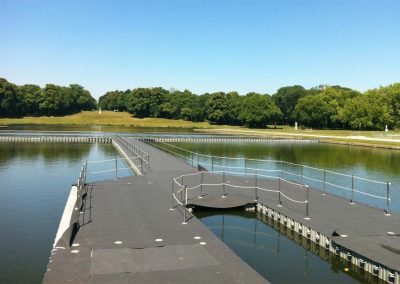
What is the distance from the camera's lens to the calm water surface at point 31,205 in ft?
46.5

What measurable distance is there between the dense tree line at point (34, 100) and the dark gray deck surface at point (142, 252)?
139 meters

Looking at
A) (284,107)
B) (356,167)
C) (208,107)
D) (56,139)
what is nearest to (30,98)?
(208,107)

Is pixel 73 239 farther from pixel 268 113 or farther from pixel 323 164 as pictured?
pixel 268 113

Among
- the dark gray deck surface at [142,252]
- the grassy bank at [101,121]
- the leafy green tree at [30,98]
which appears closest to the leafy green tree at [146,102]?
the grassy bank at [101,121]

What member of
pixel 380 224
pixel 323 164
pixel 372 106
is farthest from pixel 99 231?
pixel 372 106

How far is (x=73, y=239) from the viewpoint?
13.7m

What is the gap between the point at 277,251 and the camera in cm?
1631

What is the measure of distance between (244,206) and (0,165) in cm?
2749

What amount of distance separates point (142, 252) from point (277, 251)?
617cm

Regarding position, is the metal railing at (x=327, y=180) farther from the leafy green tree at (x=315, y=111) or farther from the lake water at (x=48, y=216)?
the leafy green tree at (x=315, y=111)

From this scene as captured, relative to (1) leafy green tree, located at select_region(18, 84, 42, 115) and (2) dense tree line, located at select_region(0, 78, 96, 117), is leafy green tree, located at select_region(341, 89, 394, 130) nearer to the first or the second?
(2) dense tree line, located at select_region(0, 78, 96, 117)

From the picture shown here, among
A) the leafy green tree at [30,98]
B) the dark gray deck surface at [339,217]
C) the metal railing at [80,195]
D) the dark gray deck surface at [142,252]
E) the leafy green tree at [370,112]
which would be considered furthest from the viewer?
the leafy green tree at [30,98]

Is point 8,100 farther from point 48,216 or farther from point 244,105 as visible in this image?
point 48,216

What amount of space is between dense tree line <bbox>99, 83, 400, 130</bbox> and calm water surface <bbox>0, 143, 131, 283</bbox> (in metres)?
89.6
